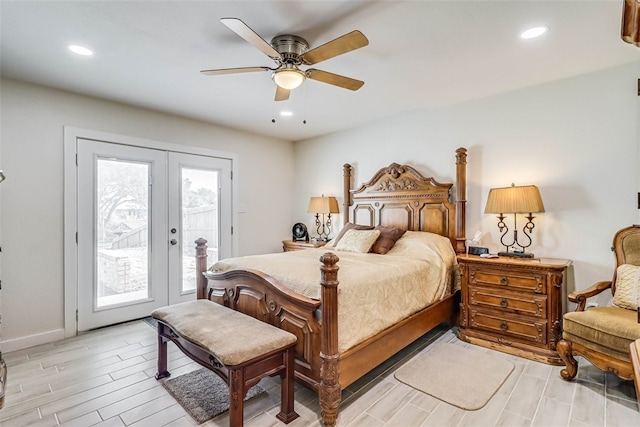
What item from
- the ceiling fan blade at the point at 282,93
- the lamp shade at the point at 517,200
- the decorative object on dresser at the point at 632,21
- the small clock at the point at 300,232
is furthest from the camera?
the small clock at the point at 300,232

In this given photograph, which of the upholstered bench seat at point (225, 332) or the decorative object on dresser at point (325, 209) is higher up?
the decorative object on dresser at point (325, 209)

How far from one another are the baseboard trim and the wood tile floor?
262 millimetres

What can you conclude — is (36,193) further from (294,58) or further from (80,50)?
(294,58)

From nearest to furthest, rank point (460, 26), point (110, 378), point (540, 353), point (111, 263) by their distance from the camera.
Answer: point (460, 26) < point (110, 378) < point (540, 353) < point (111, 263)

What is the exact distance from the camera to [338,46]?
193cm

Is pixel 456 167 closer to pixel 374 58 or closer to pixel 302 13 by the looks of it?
pixel 374 58

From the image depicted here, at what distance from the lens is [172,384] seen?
2.37 m

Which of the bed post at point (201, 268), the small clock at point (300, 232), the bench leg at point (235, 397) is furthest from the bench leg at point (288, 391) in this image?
the small clock at point (300, 232)

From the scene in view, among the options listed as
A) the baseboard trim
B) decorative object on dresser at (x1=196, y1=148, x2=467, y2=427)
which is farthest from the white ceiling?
the baseboard trim

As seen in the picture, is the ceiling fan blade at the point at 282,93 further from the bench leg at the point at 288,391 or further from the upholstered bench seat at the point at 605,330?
the upholstered bench seat at the point at 605,330

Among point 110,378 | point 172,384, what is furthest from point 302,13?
point 110,378

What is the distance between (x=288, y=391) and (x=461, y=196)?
2.75 m

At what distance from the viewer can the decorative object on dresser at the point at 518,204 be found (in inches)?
114

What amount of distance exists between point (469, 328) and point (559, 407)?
1075 millimetres
